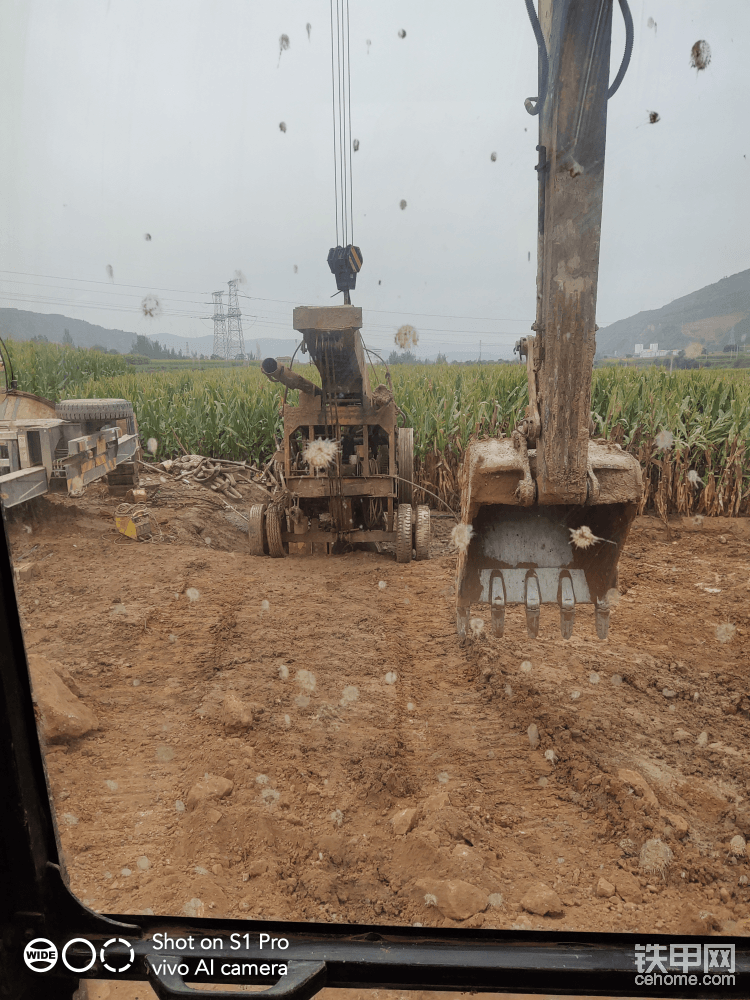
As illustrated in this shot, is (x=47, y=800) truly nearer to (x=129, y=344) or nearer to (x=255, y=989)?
(x=255, y=989)

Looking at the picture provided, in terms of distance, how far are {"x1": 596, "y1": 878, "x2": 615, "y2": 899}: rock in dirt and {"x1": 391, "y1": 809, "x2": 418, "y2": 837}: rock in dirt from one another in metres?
0.47

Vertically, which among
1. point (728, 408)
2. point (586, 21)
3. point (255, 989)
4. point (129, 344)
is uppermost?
point (586, 21)

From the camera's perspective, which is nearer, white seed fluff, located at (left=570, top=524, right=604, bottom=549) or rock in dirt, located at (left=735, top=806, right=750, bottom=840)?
rock in dirt, located at (left=735, top=806, right=750, bottom=840)

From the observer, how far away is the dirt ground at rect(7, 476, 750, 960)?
1.39 m

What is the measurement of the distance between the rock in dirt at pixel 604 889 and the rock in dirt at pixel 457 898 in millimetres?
270

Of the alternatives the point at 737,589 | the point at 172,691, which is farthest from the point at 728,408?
the point at 172,691

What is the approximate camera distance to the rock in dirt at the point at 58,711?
6.27 ft

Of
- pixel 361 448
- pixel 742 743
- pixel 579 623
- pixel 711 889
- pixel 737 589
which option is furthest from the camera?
pixel 361 448

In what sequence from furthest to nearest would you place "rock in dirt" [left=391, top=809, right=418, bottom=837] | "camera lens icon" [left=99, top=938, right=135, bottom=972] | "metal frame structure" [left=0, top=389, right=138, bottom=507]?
"rock in dirt" [left=391, top=809, right=418, bottom=837] < "metal frame structure" [left=0, top=389, right=138, bottom=507] < "camera lens icon" [left=99, top=938, right=135, bottom=972]

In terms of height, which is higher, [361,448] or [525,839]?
[361,448]

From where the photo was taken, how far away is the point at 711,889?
1397 mm

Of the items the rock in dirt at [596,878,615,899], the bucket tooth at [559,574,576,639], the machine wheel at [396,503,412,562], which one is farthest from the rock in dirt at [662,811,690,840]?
the machine wheel at [396,503,412,562]

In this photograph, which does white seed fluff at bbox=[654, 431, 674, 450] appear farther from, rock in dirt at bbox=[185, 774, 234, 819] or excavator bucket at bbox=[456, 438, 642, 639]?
rock in dirt at bbox=[185, 774, 234, 819]

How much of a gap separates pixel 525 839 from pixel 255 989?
3.45ft
